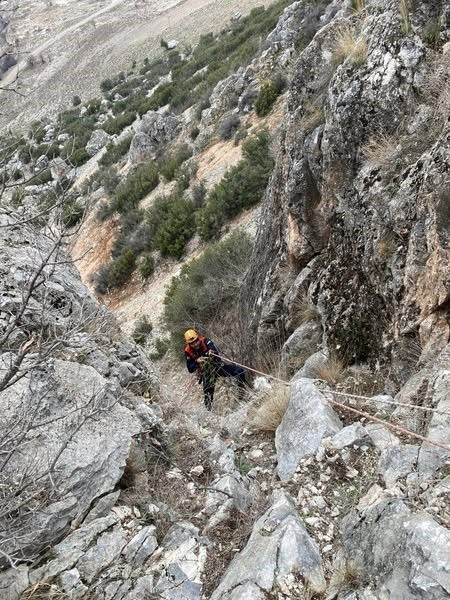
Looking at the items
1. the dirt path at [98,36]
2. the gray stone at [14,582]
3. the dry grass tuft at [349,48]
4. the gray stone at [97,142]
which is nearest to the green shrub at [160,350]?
the dry grass tuft at [349,48]

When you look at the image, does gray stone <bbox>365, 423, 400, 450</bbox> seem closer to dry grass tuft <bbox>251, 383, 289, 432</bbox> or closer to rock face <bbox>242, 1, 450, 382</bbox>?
rock face <bbox>242, 1, 450, 382</bbox>

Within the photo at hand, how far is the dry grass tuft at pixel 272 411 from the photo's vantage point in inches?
202

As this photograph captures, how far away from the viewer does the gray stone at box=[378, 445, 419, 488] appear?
3295 millimetres

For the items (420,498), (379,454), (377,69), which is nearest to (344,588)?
(420,498)

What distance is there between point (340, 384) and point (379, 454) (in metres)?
1.64

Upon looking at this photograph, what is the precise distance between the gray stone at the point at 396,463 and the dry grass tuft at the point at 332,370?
6.60ft

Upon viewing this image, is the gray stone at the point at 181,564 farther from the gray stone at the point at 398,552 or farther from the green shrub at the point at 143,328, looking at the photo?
the green shrub at the point at 143,328

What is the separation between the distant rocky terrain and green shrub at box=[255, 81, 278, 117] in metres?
8.98

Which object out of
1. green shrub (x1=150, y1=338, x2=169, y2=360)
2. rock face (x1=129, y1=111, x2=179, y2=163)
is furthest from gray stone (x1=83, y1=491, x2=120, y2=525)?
rock face (x1=129, y1=111, x2=179, y2=163)

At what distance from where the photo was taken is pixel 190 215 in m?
14.6

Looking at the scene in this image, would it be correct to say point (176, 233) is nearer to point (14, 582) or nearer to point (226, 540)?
point (226, 540)

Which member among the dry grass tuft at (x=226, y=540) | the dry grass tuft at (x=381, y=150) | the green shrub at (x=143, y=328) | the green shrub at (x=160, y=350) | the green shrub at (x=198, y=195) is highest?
the dry grass tuft at (x=381, y=150)

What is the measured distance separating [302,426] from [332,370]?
1.38 metres

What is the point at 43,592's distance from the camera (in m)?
3.23
